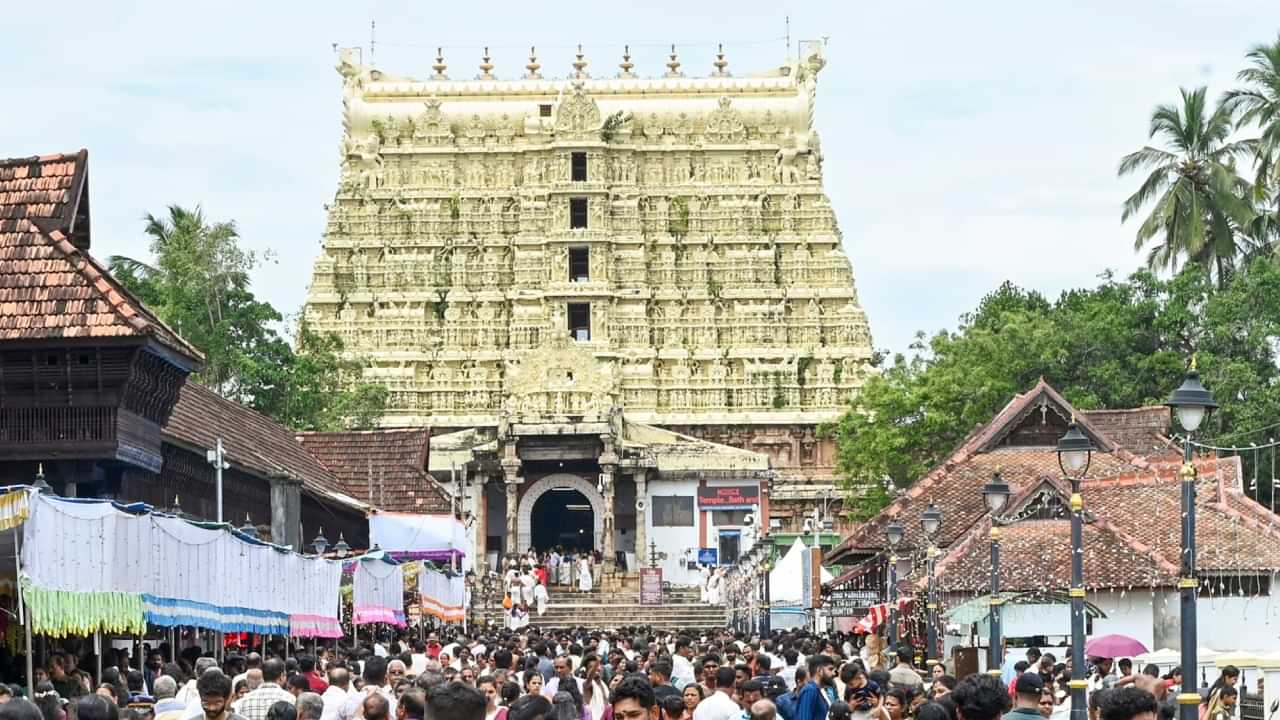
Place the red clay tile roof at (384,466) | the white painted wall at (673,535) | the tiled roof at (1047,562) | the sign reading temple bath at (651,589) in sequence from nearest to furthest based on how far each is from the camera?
the tiled roof at (1047,562) < the red clay tile roof at (384,466) < the sign reading temple bath at (651,589) < the white painted wall at (673,535)

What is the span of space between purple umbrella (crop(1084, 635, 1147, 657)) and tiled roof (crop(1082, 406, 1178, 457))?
22059mm

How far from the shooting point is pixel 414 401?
91.7 metres

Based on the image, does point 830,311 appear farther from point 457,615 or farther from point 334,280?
point 457,615

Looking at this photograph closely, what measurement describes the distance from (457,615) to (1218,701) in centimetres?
A: 3236

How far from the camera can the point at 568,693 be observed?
1872cm

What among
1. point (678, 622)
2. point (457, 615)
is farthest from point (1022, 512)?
point (678, 622)

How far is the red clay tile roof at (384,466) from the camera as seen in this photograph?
191ft

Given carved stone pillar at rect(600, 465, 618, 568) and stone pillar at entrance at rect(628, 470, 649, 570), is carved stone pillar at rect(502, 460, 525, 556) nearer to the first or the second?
carved stone pillar at rect(600, 465, 618, 568)

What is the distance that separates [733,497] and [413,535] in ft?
115

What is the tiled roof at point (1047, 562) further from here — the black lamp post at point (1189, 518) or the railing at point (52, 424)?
the black lamp post at point (1189, 518)

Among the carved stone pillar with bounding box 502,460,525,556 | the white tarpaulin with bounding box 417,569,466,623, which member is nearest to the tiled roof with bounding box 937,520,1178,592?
the white tarpaulin with bounding box 417,569,466,623

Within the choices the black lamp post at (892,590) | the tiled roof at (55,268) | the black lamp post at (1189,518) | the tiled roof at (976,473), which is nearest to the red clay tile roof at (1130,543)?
the black lamp post at (892,590)

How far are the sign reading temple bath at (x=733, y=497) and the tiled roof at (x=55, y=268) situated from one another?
51.9 m

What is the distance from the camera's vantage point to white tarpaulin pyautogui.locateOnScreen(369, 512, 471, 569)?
157 ft
